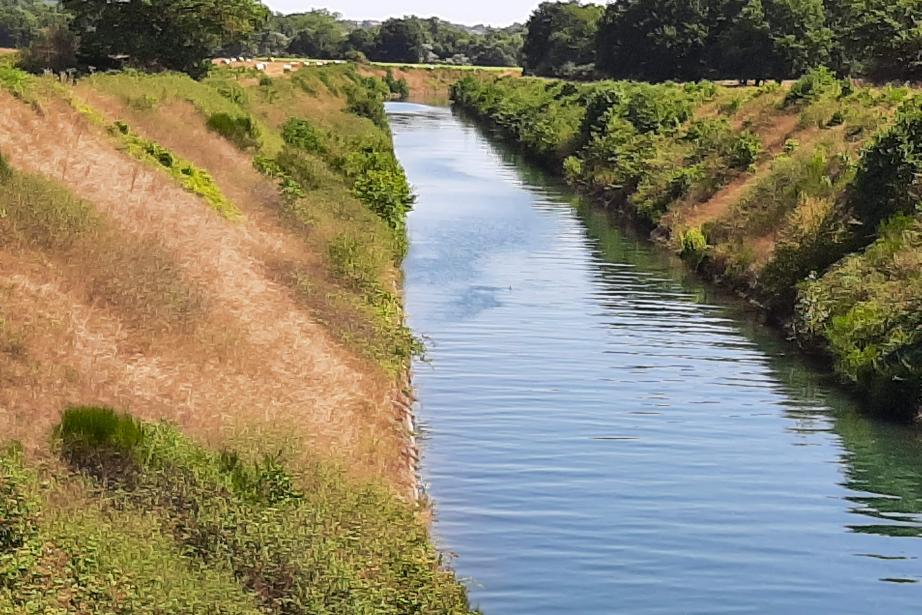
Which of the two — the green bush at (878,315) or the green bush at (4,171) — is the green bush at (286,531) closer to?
the green bush at (4,171)

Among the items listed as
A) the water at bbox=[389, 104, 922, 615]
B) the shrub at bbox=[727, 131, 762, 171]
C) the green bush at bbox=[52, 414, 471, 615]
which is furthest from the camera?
the shrub at bbox=[727, 131, 762, 171]

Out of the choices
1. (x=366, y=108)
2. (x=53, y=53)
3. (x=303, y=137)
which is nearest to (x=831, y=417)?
(x=303, y=137)

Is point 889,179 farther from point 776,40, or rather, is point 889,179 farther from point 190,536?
point 776,40

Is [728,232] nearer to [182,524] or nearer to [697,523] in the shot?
[697,523]

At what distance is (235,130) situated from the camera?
40.1 metres

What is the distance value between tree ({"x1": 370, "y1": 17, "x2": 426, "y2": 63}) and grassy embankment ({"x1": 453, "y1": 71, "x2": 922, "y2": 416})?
122 metres

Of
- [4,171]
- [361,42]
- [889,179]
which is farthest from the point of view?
[361,42]

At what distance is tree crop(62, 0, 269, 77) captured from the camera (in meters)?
54.4

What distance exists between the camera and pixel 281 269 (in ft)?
82.3

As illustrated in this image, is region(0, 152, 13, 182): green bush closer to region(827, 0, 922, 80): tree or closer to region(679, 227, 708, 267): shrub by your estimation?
region(679, 227, 708, 267): shrub

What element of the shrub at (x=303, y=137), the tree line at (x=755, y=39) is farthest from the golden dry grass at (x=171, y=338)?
the tree line at (x=755, y=39)

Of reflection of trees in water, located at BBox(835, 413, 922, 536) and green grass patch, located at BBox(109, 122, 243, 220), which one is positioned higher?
green grass patch, located at BBox(109, 122, 243, 220)

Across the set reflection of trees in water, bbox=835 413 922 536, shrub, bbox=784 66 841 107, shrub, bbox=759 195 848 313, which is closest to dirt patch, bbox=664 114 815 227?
shrub, bbox=784 66 841 107

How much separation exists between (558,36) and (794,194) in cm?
10902
